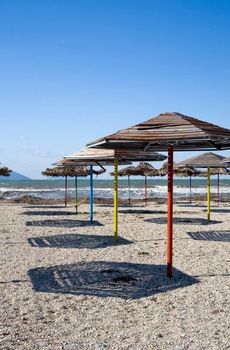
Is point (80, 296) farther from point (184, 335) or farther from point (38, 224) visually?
point (38, 224)

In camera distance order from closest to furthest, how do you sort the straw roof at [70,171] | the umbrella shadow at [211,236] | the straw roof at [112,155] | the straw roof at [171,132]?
the straw roof at [171,132]
the straw roof at [112,155]
the umbrella shadow at [211,236]
the straw roof at [70,171]

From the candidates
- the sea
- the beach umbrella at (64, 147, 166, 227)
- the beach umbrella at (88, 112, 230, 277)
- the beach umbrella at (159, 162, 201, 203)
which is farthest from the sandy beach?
the sea

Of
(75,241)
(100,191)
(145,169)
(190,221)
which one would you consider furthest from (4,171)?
(100,191)

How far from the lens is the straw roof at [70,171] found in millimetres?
20436

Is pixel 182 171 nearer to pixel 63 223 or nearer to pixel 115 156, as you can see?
pixel 63 223

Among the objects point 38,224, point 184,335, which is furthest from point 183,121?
point 38,224

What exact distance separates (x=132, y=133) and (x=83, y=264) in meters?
2.89

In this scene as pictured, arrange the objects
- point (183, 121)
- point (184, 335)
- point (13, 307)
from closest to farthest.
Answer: point (184, 335) < point (13, 307) < point (183, 121)

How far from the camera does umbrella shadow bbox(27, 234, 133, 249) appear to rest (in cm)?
970

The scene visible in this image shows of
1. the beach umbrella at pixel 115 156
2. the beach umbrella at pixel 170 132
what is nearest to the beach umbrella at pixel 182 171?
the beach umbrella at pixel 115 156

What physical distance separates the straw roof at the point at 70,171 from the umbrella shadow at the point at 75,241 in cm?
832

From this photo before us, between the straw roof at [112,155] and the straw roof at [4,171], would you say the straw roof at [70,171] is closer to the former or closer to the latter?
the straw roof at [4,171]

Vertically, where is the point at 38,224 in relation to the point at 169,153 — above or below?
below

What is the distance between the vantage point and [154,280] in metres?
6.43
